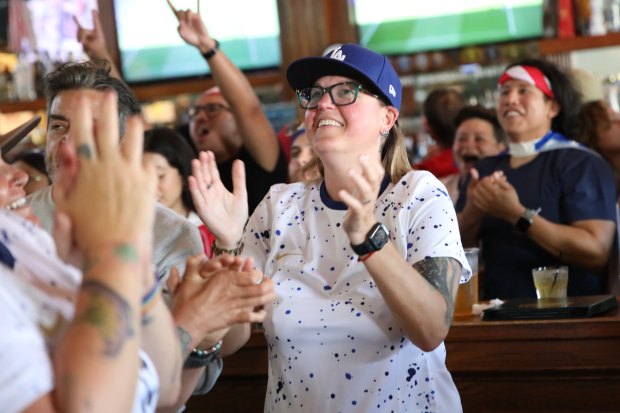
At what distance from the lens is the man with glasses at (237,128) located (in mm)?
3662

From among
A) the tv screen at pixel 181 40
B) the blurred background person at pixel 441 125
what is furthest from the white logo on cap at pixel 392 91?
the tv screen at pixel 181 40

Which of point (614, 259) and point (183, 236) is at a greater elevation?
point (183, 236)

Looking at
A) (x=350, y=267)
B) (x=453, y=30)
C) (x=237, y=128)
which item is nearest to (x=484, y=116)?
(x=237, y=128)

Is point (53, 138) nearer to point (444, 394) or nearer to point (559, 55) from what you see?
point (444, 394)

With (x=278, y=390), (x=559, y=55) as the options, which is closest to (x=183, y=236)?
(x=278, y=390)

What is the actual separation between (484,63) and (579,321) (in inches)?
128

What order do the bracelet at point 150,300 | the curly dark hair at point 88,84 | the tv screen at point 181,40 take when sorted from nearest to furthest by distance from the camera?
the bracelet at point 150,300 → the curly dark hair at point 88,84 → the tv screen at point 181,40

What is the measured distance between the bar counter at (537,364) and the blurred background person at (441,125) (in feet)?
6.56

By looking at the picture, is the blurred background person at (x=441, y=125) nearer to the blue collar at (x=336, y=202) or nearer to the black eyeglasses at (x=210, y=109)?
the black eyeglasses at (x=210, y=109)

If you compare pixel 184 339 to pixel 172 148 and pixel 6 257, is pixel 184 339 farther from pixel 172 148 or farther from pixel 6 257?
pixel 172 148

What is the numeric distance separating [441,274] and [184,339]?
0.64 metres

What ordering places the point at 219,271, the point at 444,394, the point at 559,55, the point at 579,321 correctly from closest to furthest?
the point at 219,271
the point at 444,394
the point at 579,321
the point at 559,55

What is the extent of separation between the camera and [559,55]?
16.7ft

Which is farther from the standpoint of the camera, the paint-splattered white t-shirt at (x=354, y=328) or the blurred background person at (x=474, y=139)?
Result: the blurred background person at (x=474, y=139)
